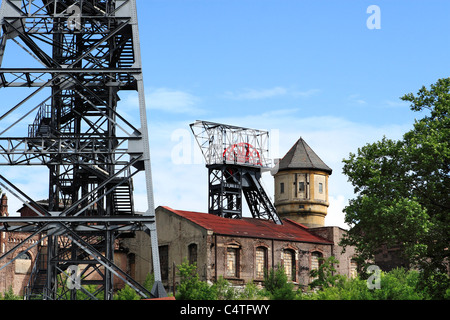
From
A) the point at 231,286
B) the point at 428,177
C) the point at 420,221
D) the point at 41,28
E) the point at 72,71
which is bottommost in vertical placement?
the point at 231,286

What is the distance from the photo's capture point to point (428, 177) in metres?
27.4

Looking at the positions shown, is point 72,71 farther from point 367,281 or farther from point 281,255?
point 281,255

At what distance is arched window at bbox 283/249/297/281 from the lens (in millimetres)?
46094

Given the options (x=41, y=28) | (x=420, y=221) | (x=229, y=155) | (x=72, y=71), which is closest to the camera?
(x=72, y=71)

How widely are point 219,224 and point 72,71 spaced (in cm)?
2552

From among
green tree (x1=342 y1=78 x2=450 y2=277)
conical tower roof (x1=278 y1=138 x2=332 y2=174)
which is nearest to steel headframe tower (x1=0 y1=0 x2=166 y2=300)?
green tree (x1=342 y1=78 x2=450 y2=277)

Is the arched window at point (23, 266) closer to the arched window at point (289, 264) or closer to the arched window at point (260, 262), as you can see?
the arched window at point (260, 262)

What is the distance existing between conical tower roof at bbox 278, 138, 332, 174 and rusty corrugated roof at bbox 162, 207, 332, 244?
9.58m

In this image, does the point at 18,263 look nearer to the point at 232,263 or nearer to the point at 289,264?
the point at 232,263

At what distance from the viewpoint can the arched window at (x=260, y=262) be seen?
4453 cm

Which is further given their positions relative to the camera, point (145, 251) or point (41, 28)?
point (145, 251)

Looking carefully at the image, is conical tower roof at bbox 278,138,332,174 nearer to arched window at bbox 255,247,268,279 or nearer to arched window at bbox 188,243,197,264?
arched window at bbox 255,247,268,279
